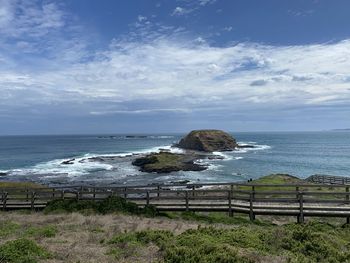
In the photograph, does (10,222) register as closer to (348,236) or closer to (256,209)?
(256,209)

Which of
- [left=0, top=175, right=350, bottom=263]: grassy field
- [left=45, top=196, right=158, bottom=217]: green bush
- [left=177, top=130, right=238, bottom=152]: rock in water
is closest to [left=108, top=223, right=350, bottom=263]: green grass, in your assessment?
[left=0, top=175, right=350, bottom=263]: grassy field

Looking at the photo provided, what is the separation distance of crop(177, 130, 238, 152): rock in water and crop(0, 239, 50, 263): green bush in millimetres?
112955

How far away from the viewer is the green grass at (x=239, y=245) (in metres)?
10.1

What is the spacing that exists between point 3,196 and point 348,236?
17.7 m

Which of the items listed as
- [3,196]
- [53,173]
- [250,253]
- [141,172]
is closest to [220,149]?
[141,172]

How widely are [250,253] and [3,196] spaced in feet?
52.0

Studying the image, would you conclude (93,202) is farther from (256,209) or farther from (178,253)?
(178,253)

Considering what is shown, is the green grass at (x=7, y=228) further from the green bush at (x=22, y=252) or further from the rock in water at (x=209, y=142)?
the rock in water at (x=209, y=142)

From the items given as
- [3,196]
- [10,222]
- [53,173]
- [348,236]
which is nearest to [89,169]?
[53,173]

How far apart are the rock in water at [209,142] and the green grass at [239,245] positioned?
11072 cm

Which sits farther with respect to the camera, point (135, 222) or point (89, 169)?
point (89, 169)

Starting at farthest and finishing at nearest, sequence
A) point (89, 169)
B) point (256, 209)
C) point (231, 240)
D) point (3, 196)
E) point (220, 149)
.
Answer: point (220, 149)
point (89, 169)
point (3, 196)
point (256, 209)
point (231, 240)

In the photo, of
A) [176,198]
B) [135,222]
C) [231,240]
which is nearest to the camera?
[231,240]

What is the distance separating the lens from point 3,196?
2084 centimetres
